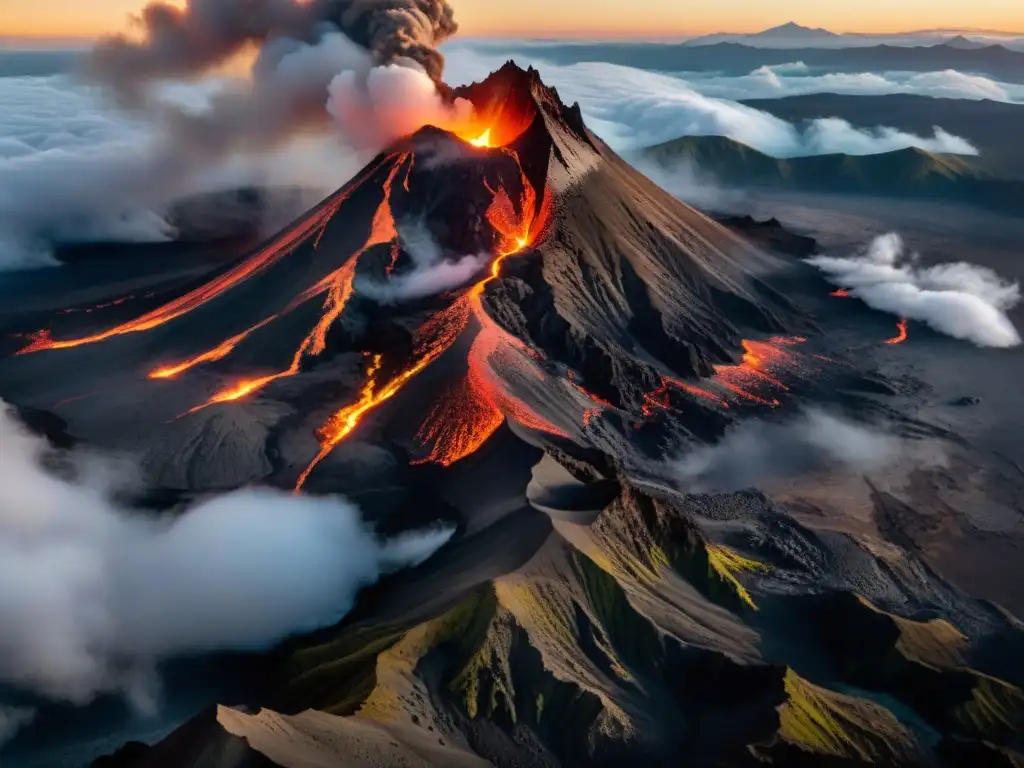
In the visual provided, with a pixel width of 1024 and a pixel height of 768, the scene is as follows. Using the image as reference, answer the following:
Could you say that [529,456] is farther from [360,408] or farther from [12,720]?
[12,720]

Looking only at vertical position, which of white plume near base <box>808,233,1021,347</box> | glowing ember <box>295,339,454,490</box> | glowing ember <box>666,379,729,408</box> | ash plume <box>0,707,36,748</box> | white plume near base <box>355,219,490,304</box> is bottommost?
white plume near base <box>808,233,1021,347</box>

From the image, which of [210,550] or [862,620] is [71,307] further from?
[862,620]

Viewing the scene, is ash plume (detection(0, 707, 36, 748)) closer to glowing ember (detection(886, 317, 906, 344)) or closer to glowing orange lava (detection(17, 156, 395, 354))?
glowing orange lava (detection(17, 156, 395, 354))

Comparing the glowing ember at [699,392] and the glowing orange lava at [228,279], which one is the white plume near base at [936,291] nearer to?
the glowing ember at [699,392]

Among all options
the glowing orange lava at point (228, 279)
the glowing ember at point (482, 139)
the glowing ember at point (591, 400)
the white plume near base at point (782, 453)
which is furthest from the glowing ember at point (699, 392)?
the glowing ember at point (482, 139)

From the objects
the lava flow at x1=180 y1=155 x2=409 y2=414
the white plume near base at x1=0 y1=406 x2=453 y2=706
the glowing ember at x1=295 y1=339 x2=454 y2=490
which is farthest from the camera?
the lava flow at x1=180 y1=155 x2=409 y2=414

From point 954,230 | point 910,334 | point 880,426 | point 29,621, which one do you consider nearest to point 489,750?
point 29,621

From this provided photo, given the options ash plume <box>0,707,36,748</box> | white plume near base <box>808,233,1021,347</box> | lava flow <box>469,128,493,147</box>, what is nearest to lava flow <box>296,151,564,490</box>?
ash plume <box>0,707,36,748</box>
